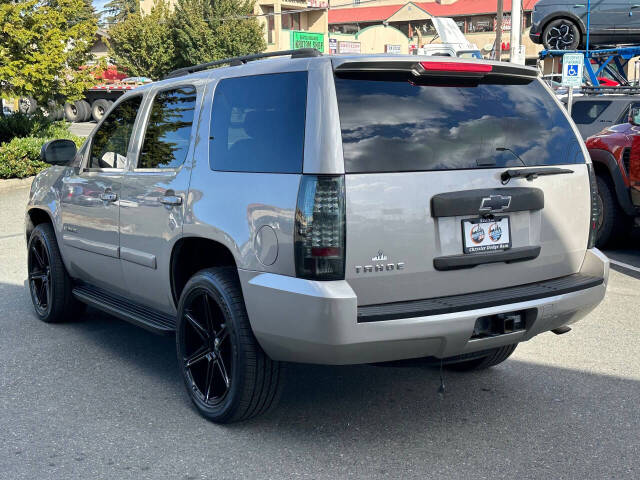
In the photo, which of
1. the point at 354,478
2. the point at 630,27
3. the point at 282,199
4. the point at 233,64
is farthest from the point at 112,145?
the point at 630,27

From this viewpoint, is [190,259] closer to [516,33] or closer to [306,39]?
[516,33]

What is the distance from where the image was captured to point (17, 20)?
15.7 meters

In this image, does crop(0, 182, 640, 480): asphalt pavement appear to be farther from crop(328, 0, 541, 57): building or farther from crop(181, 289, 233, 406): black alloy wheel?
crop(328, 0, 541, 57): building

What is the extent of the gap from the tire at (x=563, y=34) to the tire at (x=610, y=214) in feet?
45.2

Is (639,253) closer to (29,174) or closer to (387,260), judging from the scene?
(387,260)

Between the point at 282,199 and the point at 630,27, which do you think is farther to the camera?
the point at 630,27

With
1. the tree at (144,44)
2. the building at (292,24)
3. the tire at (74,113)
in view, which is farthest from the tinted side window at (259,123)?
the building at (292,24)

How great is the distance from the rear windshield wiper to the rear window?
7 centimetres

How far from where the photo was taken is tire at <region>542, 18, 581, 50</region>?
21859 mm

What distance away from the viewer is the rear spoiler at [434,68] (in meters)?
3.77

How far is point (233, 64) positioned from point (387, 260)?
76.4 inches

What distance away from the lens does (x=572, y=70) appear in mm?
16344

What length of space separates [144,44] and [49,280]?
158 feet

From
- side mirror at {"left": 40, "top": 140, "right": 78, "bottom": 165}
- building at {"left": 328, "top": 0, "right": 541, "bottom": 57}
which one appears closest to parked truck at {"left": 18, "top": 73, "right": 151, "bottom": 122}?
building at {"left": 328, "top": 0, "right": 541, "bottom": 57}
